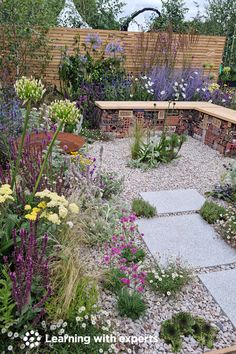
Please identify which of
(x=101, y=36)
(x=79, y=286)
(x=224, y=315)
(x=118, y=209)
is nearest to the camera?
(x=79, y=286)

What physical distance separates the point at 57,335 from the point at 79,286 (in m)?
0.26

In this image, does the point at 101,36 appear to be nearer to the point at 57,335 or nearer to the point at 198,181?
the point at 198,181

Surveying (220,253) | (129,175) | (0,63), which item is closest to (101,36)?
(0,63)

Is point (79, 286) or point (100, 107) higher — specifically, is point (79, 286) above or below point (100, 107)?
below

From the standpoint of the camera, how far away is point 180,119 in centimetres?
534

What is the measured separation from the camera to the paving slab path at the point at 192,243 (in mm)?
2074

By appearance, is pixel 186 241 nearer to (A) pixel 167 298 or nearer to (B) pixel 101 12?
(A) pixel 167 298

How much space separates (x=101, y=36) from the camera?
6.35 m

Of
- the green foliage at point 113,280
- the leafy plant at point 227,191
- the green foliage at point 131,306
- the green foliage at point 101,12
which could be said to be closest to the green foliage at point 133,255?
the green foliage at point 113,280

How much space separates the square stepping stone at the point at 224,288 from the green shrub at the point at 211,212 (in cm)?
63

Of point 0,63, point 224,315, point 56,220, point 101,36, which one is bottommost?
point 224,315

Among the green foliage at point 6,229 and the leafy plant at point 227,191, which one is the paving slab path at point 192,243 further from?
the green foliage at point 6,229

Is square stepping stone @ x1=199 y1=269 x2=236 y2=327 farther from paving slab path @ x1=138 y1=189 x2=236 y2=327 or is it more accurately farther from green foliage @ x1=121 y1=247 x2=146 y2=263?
green foliage @ x1=121 y1=247 x2=146 y2=263

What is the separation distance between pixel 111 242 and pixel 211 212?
1.02 meters
